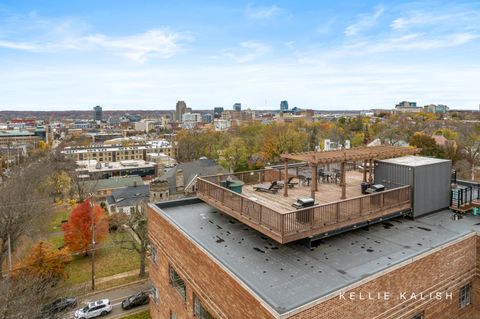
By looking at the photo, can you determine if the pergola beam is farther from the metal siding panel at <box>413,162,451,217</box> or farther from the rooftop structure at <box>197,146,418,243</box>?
the metal siding panel at <box>413,162,451,217</box>

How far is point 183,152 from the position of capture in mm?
91625

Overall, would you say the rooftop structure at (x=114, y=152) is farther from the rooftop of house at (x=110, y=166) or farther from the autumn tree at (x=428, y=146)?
the autumn tree at (x=428, y=146)

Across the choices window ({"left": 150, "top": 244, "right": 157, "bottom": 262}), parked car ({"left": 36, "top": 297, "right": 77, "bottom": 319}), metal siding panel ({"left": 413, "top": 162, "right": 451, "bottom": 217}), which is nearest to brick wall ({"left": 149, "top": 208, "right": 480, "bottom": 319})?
window ({"left": 150, "top": 244, "right": 157, "bottom": 262})

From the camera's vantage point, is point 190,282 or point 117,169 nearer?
point 190,282

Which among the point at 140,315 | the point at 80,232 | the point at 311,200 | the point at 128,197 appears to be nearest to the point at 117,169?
the point at 128,197

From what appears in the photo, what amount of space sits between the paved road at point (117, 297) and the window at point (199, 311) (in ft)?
42.7

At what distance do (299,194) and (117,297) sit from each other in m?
18.0

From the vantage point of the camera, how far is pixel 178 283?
13.0 meters

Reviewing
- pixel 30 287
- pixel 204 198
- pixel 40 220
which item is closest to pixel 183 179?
pixel 40 220

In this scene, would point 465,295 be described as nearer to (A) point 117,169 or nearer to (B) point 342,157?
(B) point 342,157

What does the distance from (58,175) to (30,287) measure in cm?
5004

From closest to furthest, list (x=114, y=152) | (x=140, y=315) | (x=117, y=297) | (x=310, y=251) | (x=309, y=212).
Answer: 1. (x=309, y=212)
2. (x=310, y=251)
3. (x=140, y=315)
4. (x=117, y=297)
5. (x=114, y=152)

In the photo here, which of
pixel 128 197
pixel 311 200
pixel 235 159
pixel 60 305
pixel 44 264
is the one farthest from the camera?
pixel 235 159

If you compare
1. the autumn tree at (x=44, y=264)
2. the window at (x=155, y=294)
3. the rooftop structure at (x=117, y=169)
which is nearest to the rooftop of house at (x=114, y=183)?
the rooftop structure at (x=117, y=169)
